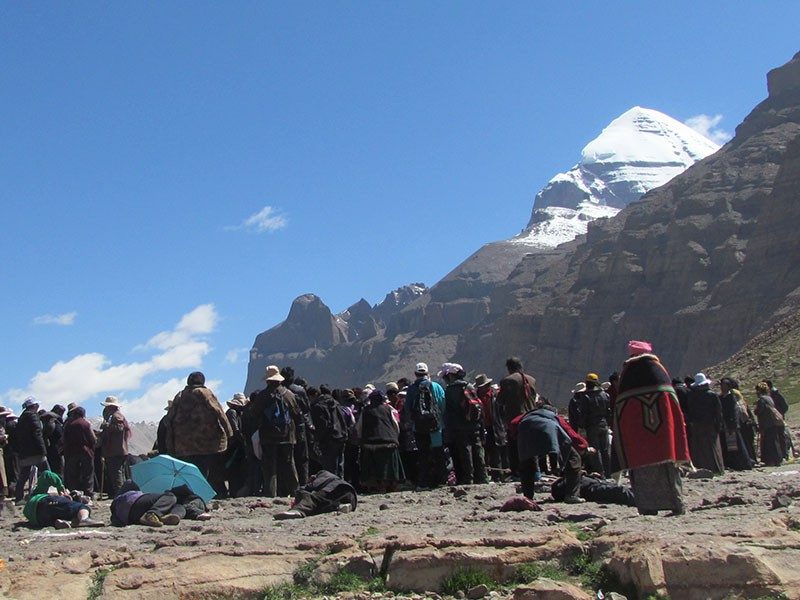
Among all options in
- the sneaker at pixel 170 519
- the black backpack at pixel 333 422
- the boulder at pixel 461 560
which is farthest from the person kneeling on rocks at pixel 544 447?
the black backpack at pixel 333 422

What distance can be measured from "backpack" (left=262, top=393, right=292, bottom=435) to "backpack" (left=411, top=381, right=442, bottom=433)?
1.78 meters

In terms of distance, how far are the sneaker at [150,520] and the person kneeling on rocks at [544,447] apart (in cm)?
374

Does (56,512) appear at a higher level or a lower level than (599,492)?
higher

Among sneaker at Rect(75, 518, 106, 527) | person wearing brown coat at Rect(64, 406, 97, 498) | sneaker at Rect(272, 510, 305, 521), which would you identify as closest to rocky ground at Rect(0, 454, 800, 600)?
sneaker at Rect(272, 510, 305, 521)

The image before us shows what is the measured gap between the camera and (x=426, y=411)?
1371 cm

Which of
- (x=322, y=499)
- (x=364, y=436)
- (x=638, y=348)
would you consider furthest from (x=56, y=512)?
(x=638, y=348)

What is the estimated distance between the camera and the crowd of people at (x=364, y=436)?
12812 millimetres

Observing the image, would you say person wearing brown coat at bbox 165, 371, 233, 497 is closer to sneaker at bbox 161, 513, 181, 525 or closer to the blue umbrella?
the blue umbrella

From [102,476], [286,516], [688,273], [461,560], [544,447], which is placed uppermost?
[688,273]

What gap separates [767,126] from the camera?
142m

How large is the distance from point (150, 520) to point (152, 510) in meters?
0.19

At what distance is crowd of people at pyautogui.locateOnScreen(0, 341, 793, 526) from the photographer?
1281 cm

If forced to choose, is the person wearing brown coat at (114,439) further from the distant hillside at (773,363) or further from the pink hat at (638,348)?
the distant hillside at (773,363)

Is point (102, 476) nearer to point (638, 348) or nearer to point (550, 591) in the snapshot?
Result: point (638, 348)
